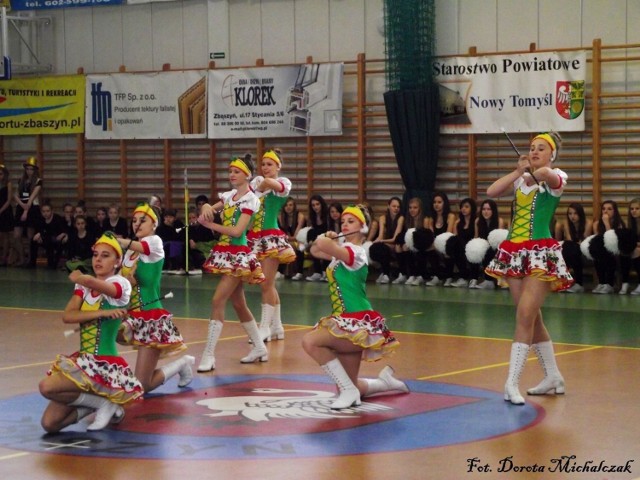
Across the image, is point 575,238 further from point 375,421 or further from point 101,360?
point 101,360

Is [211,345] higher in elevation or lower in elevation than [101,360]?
lower

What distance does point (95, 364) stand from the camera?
6.79 metres

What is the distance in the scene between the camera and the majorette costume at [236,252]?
9.24 m

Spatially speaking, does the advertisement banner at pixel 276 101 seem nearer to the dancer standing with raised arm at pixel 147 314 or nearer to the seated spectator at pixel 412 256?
the seated spectator at pixel 412 256

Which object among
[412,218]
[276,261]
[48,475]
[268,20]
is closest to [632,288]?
[412,218]

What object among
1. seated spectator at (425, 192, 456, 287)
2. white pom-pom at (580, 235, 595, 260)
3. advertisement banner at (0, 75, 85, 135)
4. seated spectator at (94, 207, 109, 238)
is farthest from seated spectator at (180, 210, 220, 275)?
white pom-pom at (580, 235, 595, 260)

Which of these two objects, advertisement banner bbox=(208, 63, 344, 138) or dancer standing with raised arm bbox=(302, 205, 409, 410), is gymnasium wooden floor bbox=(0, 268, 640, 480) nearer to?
dancer standing with raised arm bbox=(302, 205, 409, 410)

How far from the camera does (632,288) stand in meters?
14.5

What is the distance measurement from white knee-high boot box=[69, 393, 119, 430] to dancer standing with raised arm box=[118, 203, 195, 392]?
1.05 m

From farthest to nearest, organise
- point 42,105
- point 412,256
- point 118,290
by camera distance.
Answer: point 42,105, point 412,256, point 118,290

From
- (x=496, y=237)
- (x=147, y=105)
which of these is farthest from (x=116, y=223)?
(x=496, y=237)

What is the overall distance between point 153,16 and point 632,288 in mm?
9024

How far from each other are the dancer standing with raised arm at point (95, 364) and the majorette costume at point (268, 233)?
351cm

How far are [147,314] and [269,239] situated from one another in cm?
276
